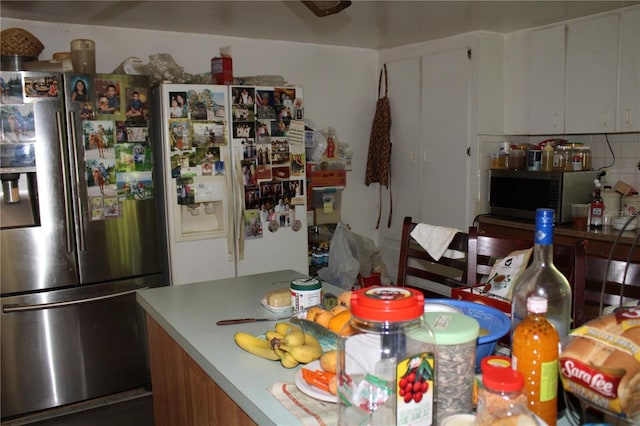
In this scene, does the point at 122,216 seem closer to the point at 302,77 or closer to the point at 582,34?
the point at 302,77

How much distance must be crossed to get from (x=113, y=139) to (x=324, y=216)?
181 centimetres

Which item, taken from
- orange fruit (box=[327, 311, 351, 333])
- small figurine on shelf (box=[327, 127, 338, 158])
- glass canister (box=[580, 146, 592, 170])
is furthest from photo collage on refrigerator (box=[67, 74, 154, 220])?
glass canister (box=[580, 146, 592, 170])

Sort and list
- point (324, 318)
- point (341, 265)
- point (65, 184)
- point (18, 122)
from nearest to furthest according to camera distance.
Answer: point (324, 318) < point (18, 122) < point (65, 184) < point (341, 265)

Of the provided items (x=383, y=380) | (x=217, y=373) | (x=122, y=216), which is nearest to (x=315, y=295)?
(x=217, y=373)

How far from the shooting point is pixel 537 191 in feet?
12.3

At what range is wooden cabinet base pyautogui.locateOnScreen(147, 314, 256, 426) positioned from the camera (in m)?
1.39

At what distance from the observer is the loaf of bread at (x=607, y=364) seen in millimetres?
787

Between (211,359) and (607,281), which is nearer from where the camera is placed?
(211,359)

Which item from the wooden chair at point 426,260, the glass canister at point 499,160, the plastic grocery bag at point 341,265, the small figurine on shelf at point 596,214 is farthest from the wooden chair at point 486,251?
the glass canister at point 499,160

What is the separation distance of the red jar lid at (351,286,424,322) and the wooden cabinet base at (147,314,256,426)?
1.56ft

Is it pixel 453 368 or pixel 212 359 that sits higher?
pixel 453 368

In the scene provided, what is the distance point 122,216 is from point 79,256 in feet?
1.06

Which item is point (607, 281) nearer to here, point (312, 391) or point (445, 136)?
point (312, 391)

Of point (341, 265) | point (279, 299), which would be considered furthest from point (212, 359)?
point (341, 265)
